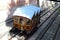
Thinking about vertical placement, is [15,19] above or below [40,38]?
above

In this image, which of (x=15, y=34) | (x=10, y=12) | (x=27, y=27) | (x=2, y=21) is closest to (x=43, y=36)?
(x=27, y=27)

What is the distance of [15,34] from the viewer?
14695 millimetres

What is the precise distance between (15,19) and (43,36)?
3298mm

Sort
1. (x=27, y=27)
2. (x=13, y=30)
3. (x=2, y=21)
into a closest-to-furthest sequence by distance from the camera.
Answer: (x=27, y=27) < (x=13, y=30) < (x=2, y=21)

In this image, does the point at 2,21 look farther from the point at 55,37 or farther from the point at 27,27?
the point at 55,37

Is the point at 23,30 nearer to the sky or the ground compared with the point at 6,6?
nearer to the ground

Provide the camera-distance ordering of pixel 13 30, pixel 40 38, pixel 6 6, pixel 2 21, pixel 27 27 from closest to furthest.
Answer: pixel 40 38 < pixel 27 27 < pixel 13 30 < pixel 2 21 < pixel 6 6

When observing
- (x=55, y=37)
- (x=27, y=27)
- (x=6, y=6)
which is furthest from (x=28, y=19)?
(x=6, y=6)

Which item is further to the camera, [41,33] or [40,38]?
[41,33]

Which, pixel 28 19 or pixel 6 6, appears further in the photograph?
pixel 6 6

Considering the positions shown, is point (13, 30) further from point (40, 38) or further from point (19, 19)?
point (40, 38)

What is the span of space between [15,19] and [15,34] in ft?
5.02

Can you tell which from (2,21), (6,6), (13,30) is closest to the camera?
(13,30)

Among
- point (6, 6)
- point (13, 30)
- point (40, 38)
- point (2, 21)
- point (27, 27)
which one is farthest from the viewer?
point (6, 6)
